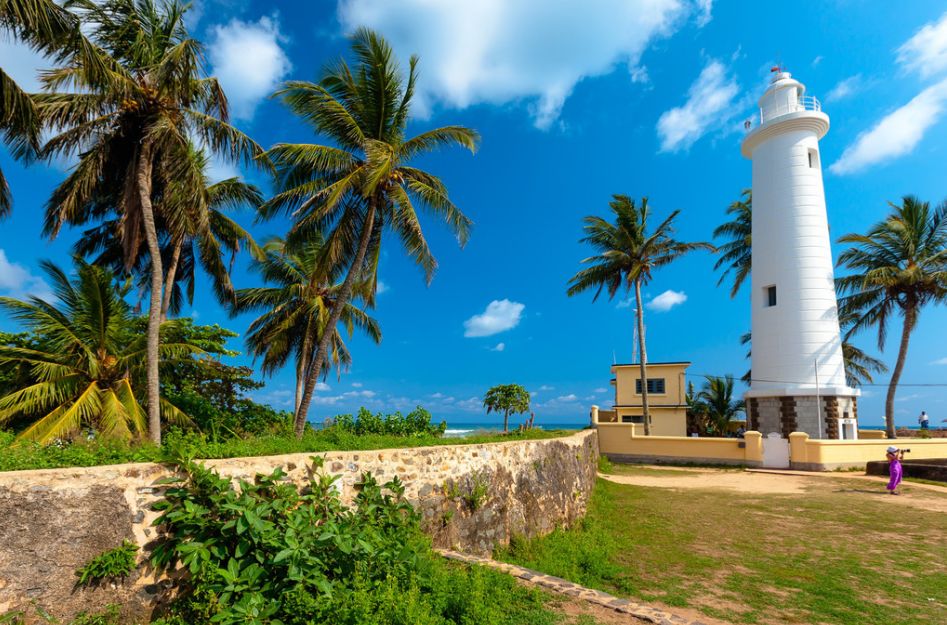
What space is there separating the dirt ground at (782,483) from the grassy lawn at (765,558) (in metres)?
1.40

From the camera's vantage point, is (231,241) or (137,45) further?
(231,241)

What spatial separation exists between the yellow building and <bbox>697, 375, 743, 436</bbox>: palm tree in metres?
2.17

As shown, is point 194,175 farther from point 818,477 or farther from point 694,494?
point 818,477

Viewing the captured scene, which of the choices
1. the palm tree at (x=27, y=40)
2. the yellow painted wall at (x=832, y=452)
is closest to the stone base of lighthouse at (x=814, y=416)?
the yellow painted wall at (x=832, y=452)

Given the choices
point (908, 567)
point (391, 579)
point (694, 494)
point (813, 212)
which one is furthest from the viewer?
point (813, 212)

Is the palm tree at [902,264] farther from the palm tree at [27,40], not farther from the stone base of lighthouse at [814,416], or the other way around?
the palm tree at [27,40]

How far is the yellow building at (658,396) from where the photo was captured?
29312 mm

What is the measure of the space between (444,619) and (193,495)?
2462 millimetres

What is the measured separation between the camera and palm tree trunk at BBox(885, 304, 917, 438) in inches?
910

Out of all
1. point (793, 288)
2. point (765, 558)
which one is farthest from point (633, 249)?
point (765, 558)

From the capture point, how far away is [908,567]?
764cm

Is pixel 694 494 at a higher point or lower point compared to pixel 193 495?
lower

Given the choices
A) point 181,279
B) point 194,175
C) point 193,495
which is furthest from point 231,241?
point 193,495

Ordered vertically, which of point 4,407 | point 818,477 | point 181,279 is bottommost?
point 818,477
